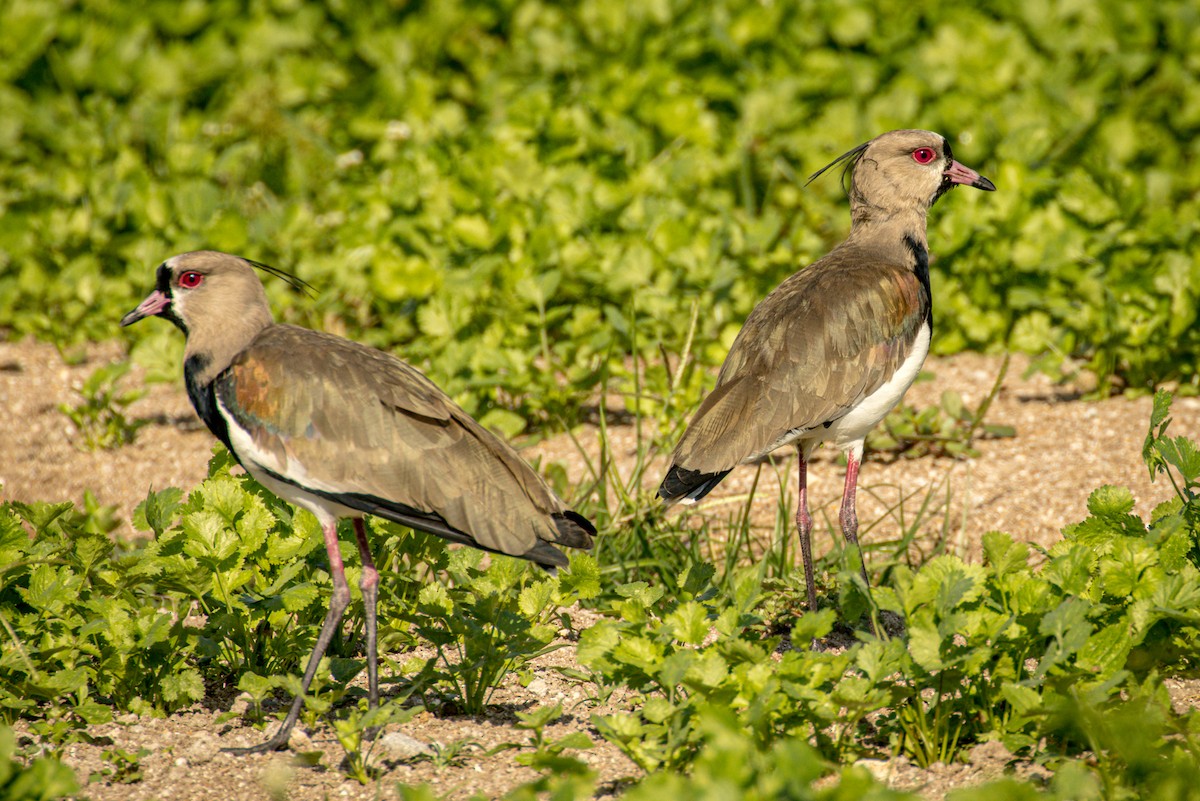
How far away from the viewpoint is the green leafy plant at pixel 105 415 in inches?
265

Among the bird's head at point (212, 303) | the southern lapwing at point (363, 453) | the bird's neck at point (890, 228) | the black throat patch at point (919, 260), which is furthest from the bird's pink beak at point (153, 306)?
the black throat patch at point (919, 260)

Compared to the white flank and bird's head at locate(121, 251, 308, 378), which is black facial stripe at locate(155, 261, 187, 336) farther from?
the white flank

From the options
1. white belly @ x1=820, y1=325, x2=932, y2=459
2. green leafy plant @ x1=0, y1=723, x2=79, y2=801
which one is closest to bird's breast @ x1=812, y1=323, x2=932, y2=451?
white belly @ x1=820, y1=325, x2=932, y2=459

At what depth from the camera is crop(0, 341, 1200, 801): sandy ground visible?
3971 millimetres

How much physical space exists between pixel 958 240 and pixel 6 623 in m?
5.06

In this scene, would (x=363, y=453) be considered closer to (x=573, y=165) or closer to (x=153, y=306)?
(x=153, y=306)

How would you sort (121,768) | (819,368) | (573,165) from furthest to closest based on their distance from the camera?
(573,165), (819,368), (121,768)

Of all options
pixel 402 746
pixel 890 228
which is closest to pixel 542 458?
pixel 890 228

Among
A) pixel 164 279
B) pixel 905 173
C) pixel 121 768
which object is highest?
pixel 164 279

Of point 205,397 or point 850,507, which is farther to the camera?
point 850,507

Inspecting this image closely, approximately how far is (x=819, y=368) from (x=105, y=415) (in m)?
3.85

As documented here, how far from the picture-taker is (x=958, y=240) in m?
7.16

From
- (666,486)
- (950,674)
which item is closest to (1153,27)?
(666,486)

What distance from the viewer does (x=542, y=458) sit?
6523mm
